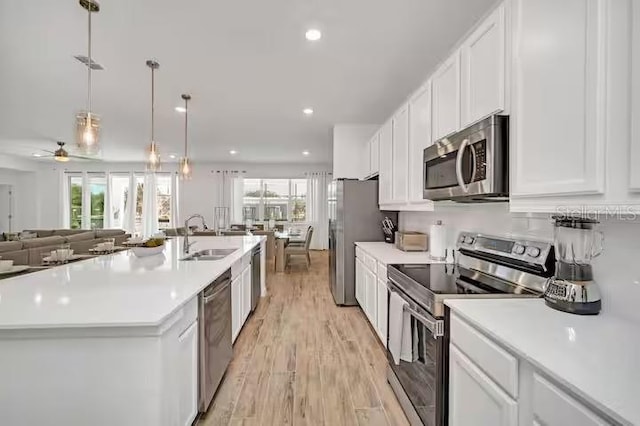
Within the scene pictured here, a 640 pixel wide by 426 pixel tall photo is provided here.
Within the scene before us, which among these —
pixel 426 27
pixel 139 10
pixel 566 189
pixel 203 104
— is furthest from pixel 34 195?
pixel 566 189

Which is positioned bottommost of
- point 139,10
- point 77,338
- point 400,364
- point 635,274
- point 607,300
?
point 400,364

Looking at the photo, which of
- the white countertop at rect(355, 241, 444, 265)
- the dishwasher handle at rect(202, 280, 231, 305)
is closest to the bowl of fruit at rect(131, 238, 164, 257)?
the dishwasher handle at rect(202, 280, 231, 305)

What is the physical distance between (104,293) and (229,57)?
2.23 m

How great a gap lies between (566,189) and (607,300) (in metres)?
0.59

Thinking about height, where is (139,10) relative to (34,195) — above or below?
above

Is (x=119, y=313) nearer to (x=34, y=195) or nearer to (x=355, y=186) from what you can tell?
(x=355, y=186)

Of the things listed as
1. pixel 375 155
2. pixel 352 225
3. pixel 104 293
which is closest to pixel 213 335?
pixel 104 293

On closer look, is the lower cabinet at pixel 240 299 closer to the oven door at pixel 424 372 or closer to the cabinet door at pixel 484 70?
the oven door at pixel 424 372

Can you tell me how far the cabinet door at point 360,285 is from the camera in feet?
12.5

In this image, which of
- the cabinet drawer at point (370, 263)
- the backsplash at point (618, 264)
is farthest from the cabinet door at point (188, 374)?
the backsplash at point (618, 264)

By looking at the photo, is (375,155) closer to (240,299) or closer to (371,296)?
(371,296)

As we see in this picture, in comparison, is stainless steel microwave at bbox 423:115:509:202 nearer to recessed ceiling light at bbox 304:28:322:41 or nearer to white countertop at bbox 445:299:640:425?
white countertop at bbox 445:299:640:425

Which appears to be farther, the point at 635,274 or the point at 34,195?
the point at 34,195

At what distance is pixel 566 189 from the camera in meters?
1.20
